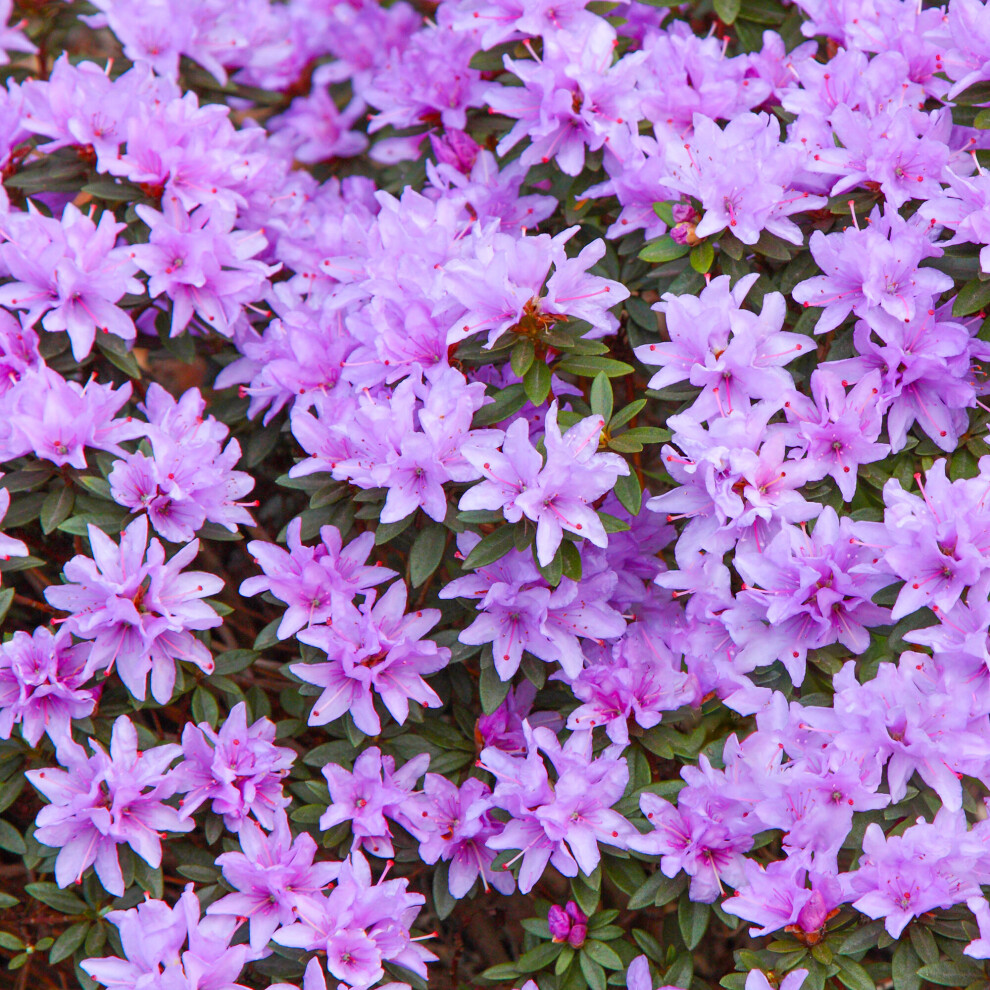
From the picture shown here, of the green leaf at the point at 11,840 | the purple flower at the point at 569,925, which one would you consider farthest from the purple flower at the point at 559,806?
the green leaf at the point at 11,840

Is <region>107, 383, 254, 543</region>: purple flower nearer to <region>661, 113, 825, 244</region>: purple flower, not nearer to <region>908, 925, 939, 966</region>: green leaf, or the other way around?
<region>661, 113, 825, 244</region>: purple flower

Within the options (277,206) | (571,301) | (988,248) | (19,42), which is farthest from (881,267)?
(19,42)

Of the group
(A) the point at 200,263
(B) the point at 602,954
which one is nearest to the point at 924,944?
(B) the point at 602,954

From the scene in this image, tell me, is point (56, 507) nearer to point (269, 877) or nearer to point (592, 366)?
point (269, 877)

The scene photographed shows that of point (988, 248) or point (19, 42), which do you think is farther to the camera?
point (19, 42)

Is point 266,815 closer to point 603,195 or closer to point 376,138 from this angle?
point 603,195
